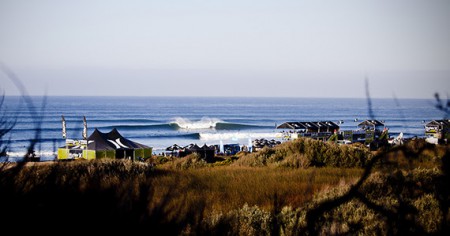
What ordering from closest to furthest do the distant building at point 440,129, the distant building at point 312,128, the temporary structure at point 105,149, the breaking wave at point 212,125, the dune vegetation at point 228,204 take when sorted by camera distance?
1. the dune vegetation at point 228,204
2. the distant building at point 440,129
3. the temporary structure at point 105,149
4. the distant building at point 312,128
5. the breaking wave at point 212,125

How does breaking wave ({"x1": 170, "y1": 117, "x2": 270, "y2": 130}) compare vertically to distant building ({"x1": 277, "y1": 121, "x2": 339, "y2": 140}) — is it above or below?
below

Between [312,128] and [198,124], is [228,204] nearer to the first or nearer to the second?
[312,128]

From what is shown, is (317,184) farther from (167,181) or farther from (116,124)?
(116,124)

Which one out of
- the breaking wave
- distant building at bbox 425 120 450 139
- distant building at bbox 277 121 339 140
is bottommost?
the breaking wave

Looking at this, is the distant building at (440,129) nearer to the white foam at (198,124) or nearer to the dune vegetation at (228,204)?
the dune vegetation at (228,204)

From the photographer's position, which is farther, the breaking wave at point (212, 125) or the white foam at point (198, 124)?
the breaking wave at point (212, 125)

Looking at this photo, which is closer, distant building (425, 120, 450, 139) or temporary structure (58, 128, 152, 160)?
distant building (425, 120, 450, 139)

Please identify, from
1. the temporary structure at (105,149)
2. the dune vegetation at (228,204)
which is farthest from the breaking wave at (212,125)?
the dune vegetation at (228,204)

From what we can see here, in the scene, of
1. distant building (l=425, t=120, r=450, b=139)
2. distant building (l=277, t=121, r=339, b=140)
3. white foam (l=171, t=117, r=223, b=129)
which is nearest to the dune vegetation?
distant building (l=425, t=120, r=450, b=139)

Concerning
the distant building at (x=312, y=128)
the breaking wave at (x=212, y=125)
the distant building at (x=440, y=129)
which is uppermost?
the distant building at (x=440, y=129)

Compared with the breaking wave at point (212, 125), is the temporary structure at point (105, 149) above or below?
above

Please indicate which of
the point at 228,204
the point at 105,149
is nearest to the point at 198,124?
the point at 105,149

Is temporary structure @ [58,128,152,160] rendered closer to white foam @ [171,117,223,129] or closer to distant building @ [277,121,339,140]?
distant building @ [277,121,339,140]

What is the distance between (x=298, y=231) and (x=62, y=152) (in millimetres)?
23902
